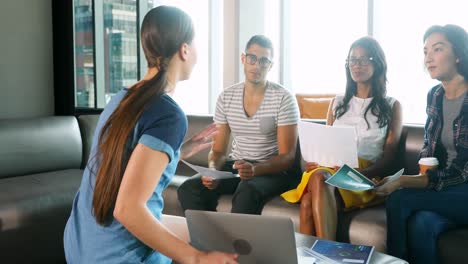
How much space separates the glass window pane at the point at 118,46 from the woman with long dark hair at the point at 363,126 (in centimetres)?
265

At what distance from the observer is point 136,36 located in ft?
15.2

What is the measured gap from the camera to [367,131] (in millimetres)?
2586

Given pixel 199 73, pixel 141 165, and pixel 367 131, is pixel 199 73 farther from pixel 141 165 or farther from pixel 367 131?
pixel 141 165

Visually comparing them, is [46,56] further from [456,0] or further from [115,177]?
[115,177]

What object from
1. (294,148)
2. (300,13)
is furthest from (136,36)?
(294,148)

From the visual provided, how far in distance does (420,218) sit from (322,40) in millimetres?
3581

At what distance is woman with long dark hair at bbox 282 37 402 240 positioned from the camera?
2326mm

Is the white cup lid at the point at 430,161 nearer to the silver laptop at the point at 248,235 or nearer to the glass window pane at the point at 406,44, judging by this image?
the silver laptop at the point at 248,235

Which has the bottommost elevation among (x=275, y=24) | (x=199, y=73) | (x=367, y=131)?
(x=367, y=131)

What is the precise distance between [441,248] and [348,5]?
3.53 m

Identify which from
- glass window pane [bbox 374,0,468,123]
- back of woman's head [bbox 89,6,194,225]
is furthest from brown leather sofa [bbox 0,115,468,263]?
glass window pane [bbox 374,0,468,123]

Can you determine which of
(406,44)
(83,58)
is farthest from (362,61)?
(83,58)

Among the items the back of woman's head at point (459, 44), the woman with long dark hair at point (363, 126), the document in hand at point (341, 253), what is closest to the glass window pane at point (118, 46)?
the woman with long dark hair at point (363, 126)

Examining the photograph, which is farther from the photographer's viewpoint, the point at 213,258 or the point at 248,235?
the point at 248,235
